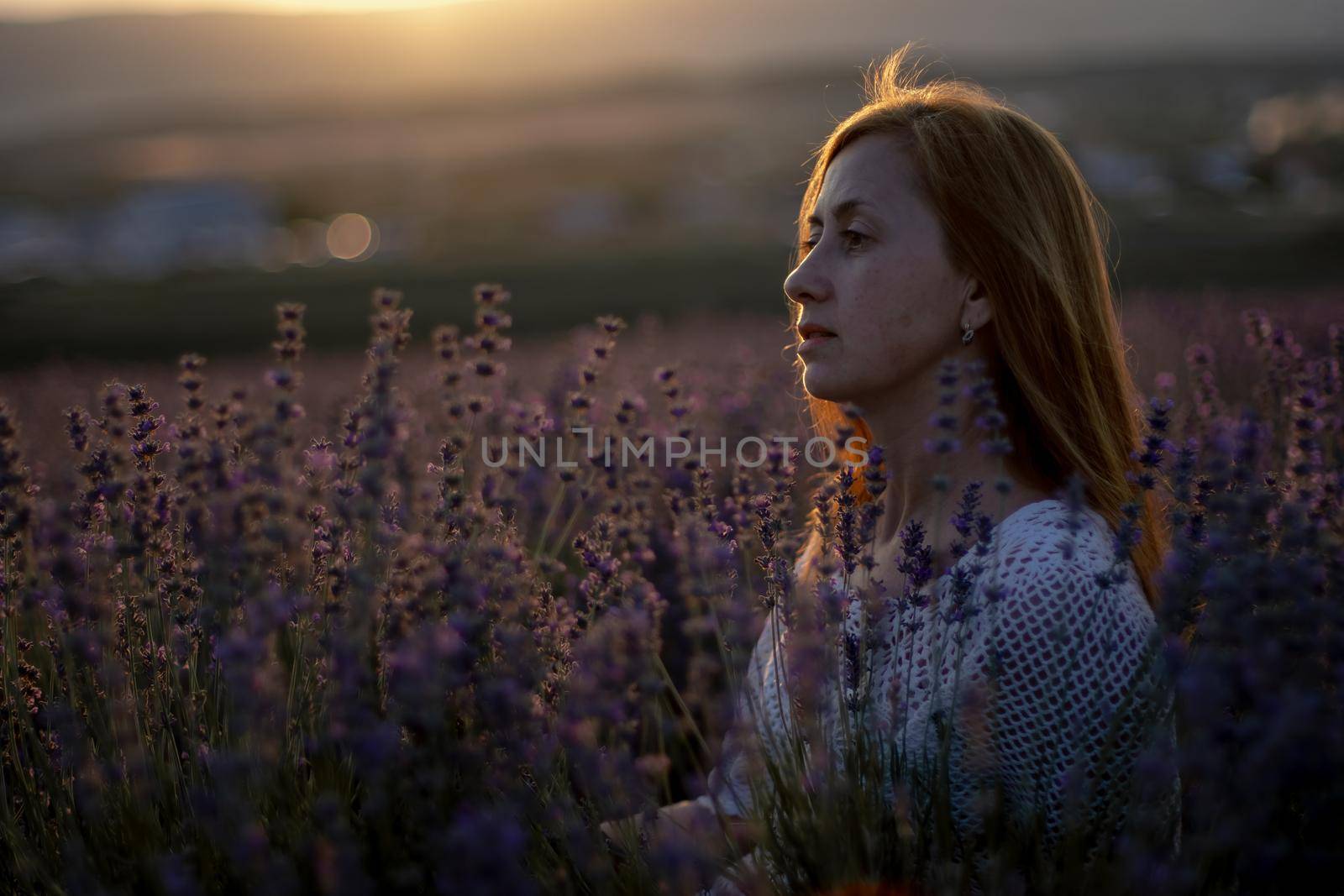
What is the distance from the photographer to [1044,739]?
1863 millimetres

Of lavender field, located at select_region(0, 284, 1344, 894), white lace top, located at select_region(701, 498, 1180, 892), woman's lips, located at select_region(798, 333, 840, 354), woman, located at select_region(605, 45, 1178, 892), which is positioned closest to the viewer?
lavender field, located at select_region(0, 284, 1344, 894)

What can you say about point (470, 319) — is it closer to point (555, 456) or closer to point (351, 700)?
point (555, 456)

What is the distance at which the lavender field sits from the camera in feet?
4.56

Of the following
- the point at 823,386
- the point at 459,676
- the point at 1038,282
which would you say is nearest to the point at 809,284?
the point at 823,386

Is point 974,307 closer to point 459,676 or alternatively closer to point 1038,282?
point 1038,282

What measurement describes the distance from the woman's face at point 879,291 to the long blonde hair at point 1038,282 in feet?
0.17

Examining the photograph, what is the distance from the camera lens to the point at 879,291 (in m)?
2.28

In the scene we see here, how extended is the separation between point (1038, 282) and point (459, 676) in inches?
59.5

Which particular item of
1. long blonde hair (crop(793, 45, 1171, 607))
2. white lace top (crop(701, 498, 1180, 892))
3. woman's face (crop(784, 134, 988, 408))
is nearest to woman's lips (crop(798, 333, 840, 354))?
woman's face (crop(784, 134, 988, 408))

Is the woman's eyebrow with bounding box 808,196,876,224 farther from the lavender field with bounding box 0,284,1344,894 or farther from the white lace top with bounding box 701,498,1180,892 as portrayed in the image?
the white lace top with bounding box 701,498,1180,892

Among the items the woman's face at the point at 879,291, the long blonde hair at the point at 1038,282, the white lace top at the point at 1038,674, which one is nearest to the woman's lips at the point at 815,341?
the woman's face at the point at 879,291

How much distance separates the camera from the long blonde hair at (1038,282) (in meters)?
2.26

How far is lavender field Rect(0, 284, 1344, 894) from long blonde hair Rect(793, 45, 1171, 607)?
170mm

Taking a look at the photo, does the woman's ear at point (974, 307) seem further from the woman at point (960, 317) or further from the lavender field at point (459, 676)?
the lavender field at point (459, 676)
